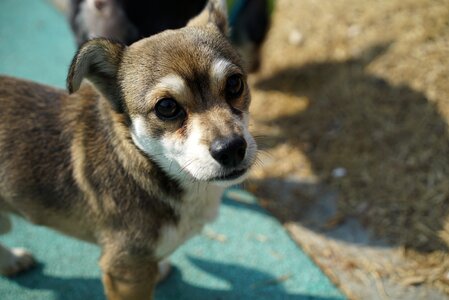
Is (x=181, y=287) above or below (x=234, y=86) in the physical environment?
below

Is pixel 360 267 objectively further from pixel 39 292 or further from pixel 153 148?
pixel 39 292

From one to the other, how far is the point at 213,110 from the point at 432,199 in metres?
2.02

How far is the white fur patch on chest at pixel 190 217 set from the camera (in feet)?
7.79

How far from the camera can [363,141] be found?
12.4ft

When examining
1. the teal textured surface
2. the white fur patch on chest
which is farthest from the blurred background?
the white fur patch on chest

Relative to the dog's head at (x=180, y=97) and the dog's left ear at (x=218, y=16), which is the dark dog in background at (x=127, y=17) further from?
the dog's head at (x=180, y=97)

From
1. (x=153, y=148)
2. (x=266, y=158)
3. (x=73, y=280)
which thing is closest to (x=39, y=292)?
(x=73, y=280)

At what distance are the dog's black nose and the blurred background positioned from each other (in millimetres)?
858

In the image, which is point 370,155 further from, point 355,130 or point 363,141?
point 355,130

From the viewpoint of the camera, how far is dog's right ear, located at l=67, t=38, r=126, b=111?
7.01 feet

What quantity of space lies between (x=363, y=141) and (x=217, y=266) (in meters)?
1.69

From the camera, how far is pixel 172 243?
2396 mm

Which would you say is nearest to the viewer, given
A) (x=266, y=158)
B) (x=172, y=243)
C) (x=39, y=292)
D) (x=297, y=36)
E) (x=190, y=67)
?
(x=190, y=67)

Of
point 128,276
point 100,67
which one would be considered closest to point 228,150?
point 100,67
